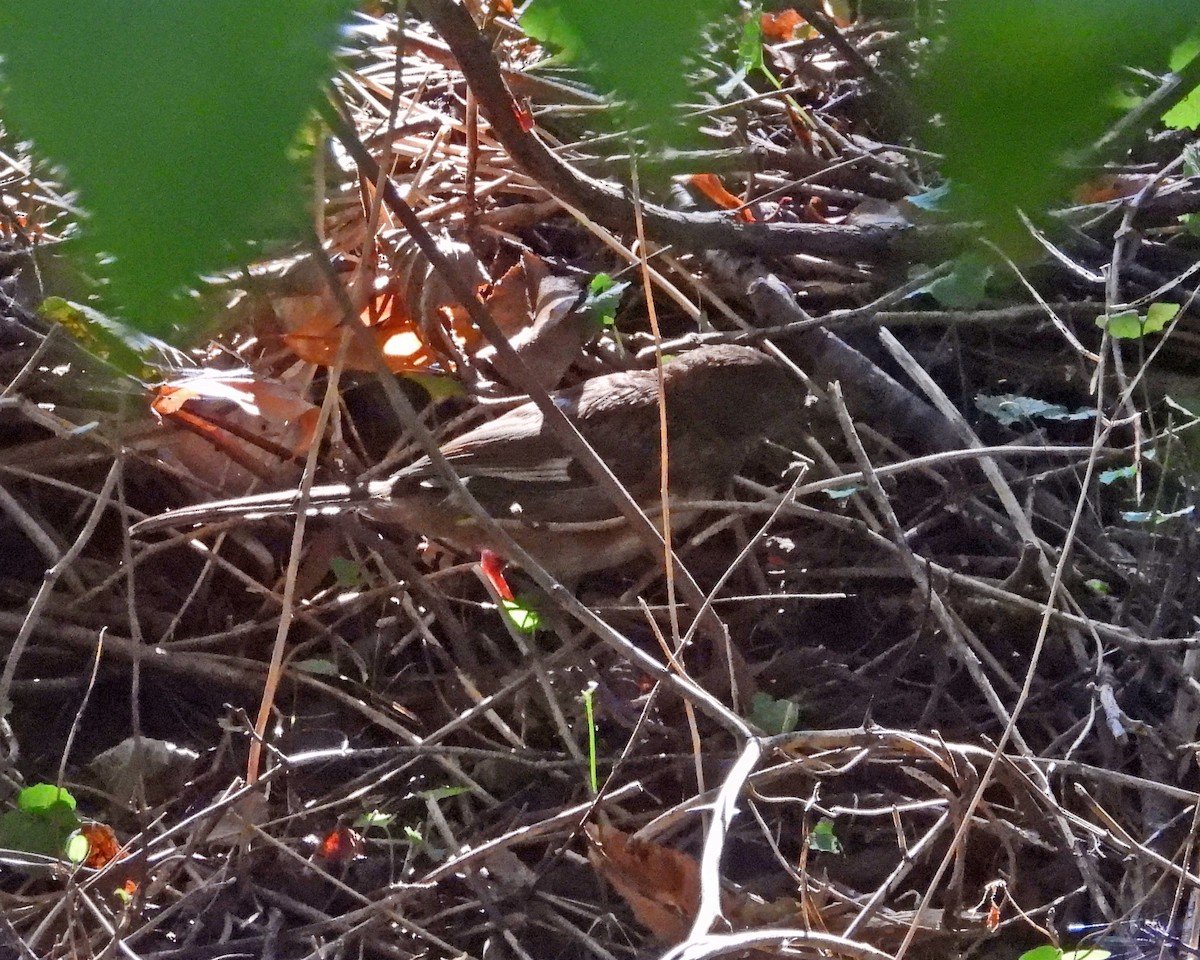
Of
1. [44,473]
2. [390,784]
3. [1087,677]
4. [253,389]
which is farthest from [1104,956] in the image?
[44,473]

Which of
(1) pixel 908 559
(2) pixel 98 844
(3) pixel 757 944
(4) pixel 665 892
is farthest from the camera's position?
(1) pixel 908 559

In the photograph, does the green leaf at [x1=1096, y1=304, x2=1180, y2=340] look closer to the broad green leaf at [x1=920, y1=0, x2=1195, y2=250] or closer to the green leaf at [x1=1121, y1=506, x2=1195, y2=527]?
the green leaf at [x1=1121, y1=506, x2=1195, y2=527]

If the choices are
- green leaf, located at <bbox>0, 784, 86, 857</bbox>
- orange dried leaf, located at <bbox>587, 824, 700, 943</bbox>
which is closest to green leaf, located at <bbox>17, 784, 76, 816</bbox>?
green leaf, located at <bbox>0, 784, 86, 857</bbox>

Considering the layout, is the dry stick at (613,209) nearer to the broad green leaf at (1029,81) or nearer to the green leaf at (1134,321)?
the broad green leaf at (1029,81)

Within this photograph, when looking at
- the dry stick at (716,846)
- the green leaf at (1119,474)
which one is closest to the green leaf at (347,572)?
the dry stick at (716,846)

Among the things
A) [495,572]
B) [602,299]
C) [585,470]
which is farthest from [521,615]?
[602,299]

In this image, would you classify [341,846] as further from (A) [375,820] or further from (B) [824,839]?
(B) [824,839]

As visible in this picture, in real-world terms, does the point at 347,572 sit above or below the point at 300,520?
below

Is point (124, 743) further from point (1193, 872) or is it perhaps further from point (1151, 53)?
point (1151, 53)
